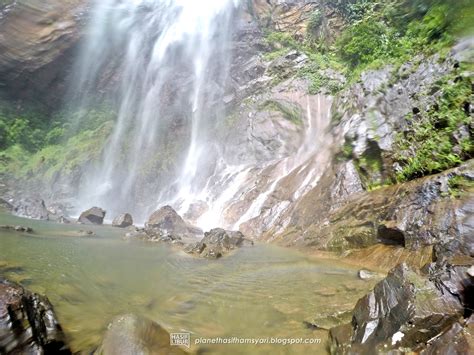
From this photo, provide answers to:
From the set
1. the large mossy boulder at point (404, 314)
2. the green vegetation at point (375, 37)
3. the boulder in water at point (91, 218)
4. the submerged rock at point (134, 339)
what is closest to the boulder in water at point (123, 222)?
the boulder in water at point (91, 218)

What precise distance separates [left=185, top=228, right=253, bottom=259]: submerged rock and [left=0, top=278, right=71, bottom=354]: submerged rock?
558cm

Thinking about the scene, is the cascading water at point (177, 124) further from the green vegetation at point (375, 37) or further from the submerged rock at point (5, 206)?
the submerged rock at point (5, 206)

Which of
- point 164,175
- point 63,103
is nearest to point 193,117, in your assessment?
point 164,175

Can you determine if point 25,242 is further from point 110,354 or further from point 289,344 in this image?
point 289,344

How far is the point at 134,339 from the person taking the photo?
3266 mm

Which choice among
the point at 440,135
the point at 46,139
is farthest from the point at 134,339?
the point at 46,139

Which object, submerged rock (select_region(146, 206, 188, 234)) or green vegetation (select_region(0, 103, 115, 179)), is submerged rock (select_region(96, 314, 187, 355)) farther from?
green vegetation (select_region(0, 103, 115, 179))

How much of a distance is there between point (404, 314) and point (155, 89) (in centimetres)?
2939

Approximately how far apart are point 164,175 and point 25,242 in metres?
14.3

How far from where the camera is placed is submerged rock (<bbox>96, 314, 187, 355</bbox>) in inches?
126

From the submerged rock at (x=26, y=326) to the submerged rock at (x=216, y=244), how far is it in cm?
558

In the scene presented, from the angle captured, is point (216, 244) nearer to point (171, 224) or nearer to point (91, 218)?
point (171, 224)

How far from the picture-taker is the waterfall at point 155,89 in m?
23.9

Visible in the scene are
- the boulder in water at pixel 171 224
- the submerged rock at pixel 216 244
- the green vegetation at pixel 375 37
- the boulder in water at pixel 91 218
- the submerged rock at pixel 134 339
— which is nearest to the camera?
the submerged rock at pixel 134 339
